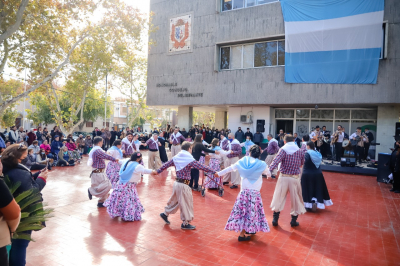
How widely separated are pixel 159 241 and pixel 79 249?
52.5 inches

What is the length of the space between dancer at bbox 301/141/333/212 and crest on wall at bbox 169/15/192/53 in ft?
52.1

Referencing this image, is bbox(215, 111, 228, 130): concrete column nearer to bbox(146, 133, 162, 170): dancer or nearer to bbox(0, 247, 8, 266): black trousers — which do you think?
bbox(146, 133, 162, 170): dancer

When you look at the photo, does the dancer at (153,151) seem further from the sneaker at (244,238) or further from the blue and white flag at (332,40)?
the blue and white flag at (332,40)

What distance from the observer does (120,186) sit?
6445 mm

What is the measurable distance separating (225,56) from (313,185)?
14.5 m

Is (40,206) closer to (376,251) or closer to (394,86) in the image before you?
(376,251)

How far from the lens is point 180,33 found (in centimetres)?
2172

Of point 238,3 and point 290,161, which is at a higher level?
point 238,3

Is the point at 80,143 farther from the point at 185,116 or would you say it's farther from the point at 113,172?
the point at 113,172

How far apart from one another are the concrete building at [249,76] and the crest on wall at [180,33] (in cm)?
7

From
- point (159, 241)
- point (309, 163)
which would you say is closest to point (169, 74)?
Result: point (309, 163)

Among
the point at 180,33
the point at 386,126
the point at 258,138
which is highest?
the point at 180,33

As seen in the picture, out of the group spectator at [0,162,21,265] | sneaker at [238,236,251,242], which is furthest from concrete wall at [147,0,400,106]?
spectator at [0,162,21,265]

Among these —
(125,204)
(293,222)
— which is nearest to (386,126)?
(293,222)
